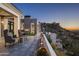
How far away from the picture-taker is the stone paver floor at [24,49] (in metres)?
7.45

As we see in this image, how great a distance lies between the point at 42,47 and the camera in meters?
7.39

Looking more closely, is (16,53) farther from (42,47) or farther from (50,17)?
(50,17)

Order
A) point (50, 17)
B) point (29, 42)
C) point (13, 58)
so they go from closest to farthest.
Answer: point (13, 58) < point (50, 17) < point (29, 42)

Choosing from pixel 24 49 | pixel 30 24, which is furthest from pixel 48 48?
pixel 30 24

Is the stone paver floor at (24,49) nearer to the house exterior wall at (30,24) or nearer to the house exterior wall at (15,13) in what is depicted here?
the house exterior wall at (30,24)

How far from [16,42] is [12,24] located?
64 centimetres

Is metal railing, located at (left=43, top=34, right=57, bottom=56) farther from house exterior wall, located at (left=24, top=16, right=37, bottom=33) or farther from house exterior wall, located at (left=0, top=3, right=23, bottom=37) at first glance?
house exterior wall, located at (left=0, top=3, right=23, bottom=37)

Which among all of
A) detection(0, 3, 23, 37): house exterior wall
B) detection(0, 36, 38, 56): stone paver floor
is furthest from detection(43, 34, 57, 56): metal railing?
detection(0, 3, 23, 37): house exterior wall

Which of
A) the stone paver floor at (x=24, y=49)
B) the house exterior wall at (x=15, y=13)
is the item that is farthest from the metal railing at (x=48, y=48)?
the house exterior wall at (x=15, y=13)

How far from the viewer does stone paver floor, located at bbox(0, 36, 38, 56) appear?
24.4ft

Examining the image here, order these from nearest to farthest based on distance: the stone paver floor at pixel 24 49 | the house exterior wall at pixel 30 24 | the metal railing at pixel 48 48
Result: the metal railing at pixel 48 48
the stone paver floor at pixel 24 49
the house exterior wall at pixel 30 24

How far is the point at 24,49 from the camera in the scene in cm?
777

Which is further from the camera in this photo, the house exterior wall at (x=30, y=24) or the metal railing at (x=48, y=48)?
the house exterior wall at (x=30, y=24)

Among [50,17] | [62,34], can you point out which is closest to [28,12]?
[50,17]
